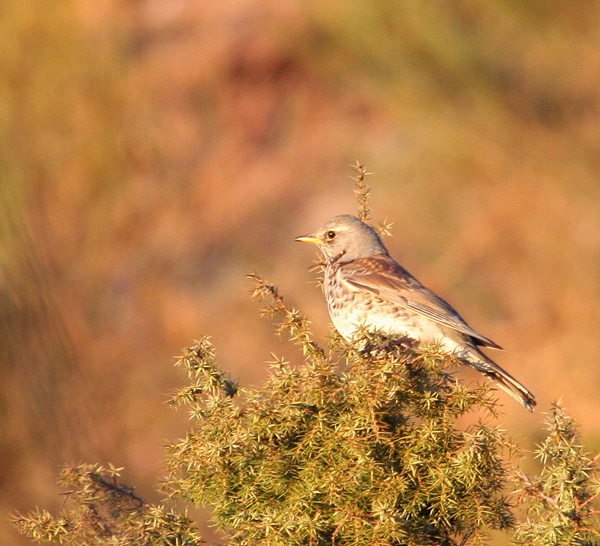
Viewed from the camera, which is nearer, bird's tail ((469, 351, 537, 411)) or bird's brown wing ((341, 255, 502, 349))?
bird's tail ((469, 351, 537, 411))

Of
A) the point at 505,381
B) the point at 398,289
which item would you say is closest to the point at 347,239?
the point at 398,289

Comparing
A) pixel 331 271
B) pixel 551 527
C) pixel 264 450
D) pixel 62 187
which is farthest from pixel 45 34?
pixel 551 527

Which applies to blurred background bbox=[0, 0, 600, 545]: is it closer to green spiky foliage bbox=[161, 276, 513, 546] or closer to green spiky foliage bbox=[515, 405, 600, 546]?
green spiky foliage bbox=[161, 276, 513, 546]

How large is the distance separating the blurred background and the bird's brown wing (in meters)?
0.71

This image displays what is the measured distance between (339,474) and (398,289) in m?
1.54

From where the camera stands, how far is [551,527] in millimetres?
1531

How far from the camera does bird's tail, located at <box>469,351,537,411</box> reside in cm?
249

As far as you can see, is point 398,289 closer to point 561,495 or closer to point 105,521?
point 561,495

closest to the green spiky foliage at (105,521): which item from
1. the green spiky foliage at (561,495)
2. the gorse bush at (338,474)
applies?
the gorse bush at (338,474)

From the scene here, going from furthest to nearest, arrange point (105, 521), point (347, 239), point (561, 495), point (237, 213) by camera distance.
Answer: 1. point (237, 213)
2. point (347, 239)
3. point (105, 521)
4. point (561, 495)

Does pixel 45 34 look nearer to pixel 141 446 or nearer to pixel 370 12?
pixel 370 12

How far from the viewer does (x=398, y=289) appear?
307 centimetres

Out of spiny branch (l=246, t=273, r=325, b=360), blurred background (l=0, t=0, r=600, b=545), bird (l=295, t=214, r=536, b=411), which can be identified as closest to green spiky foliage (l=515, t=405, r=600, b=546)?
spiny branch (l=246, t=273, r=325, b=360)

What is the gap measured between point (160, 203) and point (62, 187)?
113 inches
